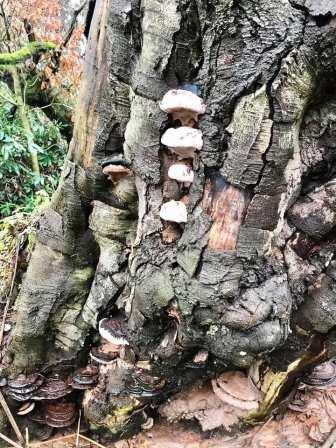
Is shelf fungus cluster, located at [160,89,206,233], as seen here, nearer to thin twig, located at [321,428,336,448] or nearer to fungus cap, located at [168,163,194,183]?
fungus cap, located at [168,163,194,183]

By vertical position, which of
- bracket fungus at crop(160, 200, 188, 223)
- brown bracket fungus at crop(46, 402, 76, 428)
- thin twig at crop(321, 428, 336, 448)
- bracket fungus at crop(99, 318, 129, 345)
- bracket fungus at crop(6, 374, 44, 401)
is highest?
bracket fungus at crop(160, 200, 188, 223)

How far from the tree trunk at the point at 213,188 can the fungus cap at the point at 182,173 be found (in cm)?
4

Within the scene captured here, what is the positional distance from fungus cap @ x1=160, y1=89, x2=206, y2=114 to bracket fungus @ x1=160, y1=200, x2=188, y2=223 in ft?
1.34

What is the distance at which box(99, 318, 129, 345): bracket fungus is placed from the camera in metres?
2.21

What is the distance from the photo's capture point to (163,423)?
254 centimetres

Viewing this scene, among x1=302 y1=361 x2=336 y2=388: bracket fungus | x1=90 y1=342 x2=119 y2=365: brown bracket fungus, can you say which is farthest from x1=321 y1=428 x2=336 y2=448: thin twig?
x1=90 y1=342 x2=119 y2=365: brown bracket fungus

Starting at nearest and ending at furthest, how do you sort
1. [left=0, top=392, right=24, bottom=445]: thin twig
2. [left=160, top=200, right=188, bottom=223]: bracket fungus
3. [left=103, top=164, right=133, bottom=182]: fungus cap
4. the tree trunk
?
the tree trunk, [left=160, top=200, right=188, bottom=223]: bracket fungus, [left=103, top=164, right=133, bottom=182]: fungus cap, [left=0, top=392, right=24, bottom=445]: thin twig

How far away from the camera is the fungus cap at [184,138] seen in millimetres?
1691

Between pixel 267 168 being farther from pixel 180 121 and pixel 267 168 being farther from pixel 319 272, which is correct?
pixel 319 272

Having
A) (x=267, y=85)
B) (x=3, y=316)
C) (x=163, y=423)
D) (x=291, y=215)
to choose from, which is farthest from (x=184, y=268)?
(x=3, y=316)

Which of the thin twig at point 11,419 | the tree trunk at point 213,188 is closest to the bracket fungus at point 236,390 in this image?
the tree trunk at point 213,188

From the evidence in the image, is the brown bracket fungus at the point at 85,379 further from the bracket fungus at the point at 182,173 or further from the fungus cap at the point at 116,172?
the bracket fungus at the point at 182,173

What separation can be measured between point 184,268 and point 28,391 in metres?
1.26

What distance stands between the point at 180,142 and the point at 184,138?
0.07ft
